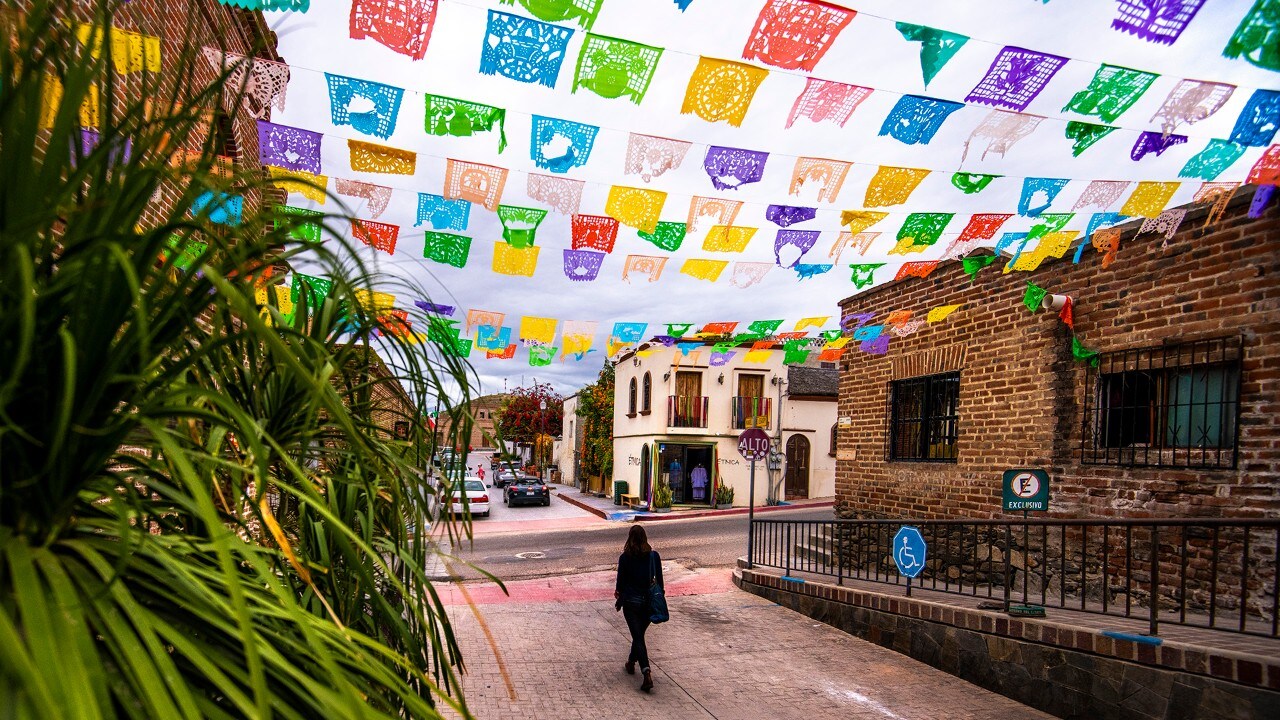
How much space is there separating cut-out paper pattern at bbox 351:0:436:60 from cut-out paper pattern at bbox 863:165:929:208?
12.8 ft

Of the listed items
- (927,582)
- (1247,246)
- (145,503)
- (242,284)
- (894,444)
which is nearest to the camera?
(242,284)

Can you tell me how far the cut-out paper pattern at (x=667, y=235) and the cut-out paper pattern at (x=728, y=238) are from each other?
0.32 metres

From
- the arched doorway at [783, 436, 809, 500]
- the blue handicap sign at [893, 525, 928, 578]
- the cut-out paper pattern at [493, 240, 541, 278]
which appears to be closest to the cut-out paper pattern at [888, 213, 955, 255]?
the blue handicap sign at [893, 525, 928, 578]

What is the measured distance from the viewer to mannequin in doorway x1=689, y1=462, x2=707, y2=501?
89.0 feet

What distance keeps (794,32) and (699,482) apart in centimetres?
2350

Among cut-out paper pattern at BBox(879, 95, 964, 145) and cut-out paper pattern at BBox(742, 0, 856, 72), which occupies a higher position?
cut-out paper pattern at BBox(742, 0, 856, 72)

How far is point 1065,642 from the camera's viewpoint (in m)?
5.56

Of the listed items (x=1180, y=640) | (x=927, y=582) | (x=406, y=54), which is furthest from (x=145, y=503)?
(x=927, y=582)

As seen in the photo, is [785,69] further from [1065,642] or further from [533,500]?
[533,500]

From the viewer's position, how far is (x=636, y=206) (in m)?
7.05

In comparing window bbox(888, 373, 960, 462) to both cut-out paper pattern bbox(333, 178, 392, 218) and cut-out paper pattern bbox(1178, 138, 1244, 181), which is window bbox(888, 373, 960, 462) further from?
cut-out paper pattern bbox(333, 178, 392, 218)

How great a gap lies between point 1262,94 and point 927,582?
5999 millimetres

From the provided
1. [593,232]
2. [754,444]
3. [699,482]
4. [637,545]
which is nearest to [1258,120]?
[593,232]

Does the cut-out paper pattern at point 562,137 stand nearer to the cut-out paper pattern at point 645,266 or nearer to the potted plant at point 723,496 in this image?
→ the cut-out paper pattern at point 645,266
